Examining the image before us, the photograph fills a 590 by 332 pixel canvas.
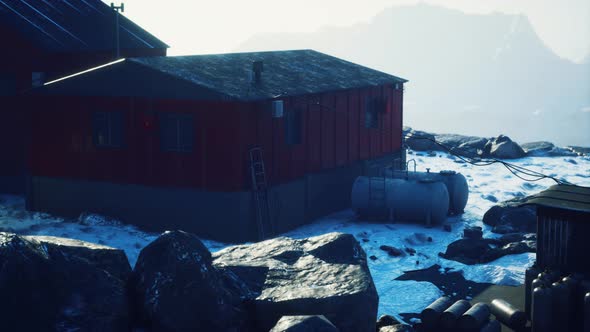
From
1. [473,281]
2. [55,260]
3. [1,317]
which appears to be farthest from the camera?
[473,281]

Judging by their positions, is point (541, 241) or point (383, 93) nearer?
point (541, 241)

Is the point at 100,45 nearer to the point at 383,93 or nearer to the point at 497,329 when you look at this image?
the point at 383,93

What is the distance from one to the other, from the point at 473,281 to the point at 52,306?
39.0 ft

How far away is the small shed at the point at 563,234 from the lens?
1552 cm

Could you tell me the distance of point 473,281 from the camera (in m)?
19.7

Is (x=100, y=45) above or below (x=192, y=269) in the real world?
above

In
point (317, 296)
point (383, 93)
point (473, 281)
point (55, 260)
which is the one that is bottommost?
point (473, 281)

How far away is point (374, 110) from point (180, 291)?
20.0 meters

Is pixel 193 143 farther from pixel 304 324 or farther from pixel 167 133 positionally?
pixel 304 324

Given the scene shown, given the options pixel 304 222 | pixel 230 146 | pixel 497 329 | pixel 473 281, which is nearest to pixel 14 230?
pixel 230 146

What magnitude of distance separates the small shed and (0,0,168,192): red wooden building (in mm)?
17707

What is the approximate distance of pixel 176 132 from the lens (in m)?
23.4

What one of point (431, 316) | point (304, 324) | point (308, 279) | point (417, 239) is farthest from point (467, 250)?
point (304, 324)

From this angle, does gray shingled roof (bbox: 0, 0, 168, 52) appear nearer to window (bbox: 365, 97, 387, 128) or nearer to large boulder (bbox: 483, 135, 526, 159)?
window (bbox: 365, 97, 387, 128)
